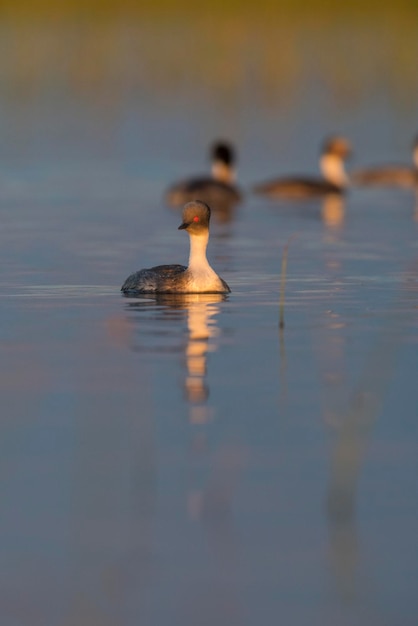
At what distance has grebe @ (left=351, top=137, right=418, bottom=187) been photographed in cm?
2934

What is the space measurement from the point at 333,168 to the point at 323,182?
2135 millimetres

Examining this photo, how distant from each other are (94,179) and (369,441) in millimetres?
20707

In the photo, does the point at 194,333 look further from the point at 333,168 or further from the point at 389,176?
the point at 333,168

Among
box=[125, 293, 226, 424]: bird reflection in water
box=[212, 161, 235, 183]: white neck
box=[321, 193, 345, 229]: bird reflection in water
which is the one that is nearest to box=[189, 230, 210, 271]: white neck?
box=[125, 293, 226, 424]: bird reflection in water

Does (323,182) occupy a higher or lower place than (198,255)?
higher

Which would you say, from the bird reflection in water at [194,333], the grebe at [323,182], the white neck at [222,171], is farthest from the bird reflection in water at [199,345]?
the white neck at [222,171]

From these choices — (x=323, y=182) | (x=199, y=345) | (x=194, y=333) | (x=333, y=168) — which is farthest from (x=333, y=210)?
(x=199, y=345)

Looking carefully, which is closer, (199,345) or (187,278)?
(199,345)

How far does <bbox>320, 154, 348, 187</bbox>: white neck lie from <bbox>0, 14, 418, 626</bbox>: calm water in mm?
9815

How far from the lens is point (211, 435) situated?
29.2 ft

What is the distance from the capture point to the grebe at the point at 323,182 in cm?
2688

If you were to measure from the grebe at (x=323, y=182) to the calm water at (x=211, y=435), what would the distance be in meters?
6.61

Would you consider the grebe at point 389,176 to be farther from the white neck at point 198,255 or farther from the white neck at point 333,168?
the white neck at point 198,255

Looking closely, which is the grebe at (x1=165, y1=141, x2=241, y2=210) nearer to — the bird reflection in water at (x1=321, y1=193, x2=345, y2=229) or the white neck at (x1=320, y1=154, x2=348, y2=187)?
the bird reflection in water at (x1=321, y1=193, x2=345, y2=229)
